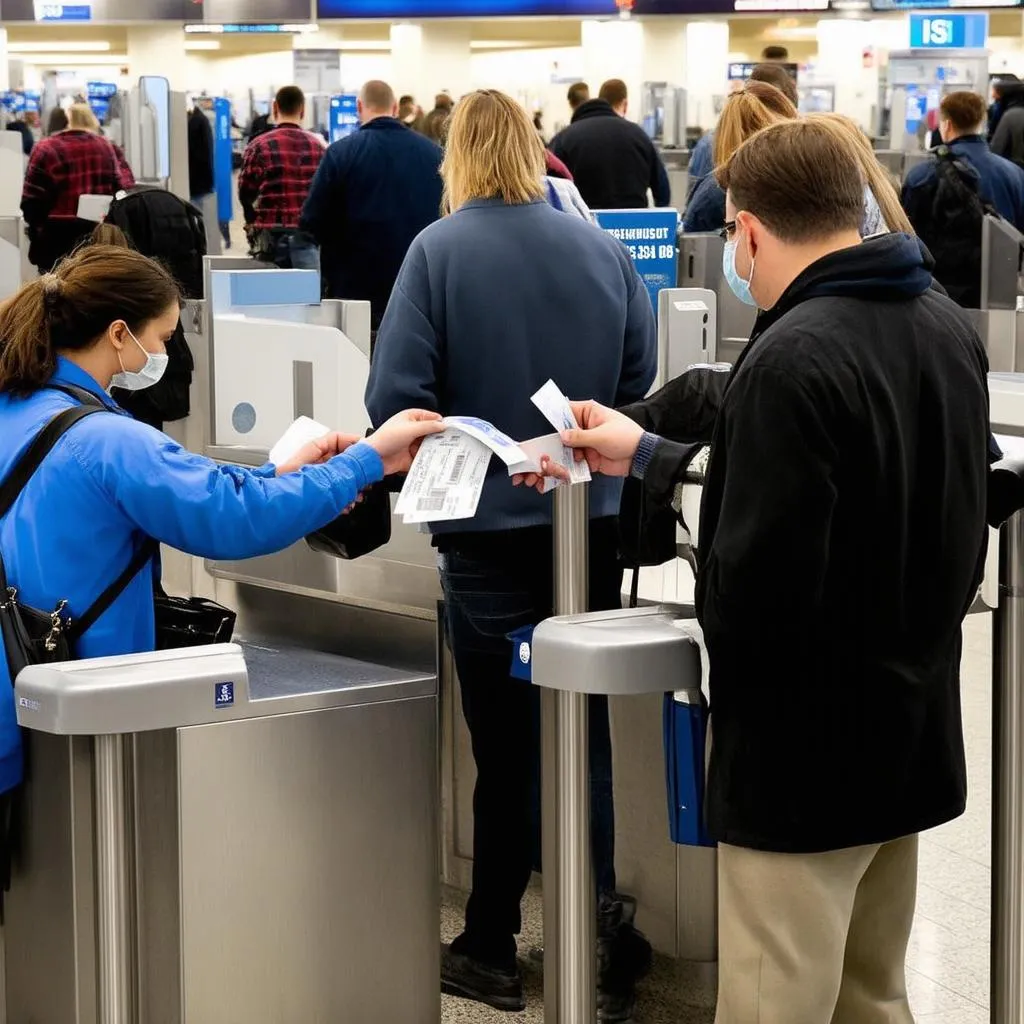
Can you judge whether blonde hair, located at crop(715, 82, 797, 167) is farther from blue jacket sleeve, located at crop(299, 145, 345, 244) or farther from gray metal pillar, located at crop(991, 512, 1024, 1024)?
blue jacket sleeve, located at crop(299, 145, 345, 244)

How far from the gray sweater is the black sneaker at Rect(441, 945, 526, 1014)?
77 cm

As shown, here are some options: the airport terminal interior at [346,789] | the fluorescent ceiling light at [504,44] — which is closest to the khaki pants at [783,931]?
the airport terminal interior at [346,789]

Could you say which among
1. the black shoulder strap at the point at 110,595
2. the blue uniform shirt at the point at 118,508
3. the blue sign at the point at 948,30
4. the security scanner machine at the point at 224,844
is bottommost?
the security scanner machine at the point at 224,844

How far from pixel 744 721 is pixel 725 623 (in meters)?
0.12

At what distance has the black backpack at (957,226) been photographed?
6.91m

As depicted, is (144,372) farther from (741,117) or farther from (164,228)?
(164,228)

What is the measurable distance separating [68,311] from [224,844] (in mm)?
764

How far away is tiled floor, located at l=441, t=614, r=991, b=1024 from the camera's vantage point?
9.72 feet

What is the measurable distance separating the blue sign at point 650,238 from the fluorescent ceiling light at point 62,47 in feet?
84.8

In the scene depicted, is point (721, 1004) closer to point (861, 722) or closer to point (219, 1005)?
point (861, 722)

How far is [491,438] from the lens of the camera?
2184 mm

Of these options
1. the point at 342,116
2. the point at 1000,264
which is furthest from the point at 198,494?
the point at 342,116

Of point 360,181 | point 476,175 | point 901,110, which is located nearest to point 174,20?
point 901,110

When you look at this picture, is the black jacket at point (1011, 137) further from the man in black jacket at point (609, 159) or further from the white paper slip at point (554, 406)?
the white paper slip at point (554, 406)
